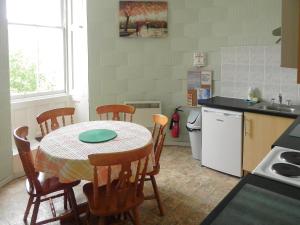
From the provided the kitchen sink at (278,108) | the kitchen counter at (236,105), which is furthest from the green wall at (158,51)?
the kitchen sink at (278,108)

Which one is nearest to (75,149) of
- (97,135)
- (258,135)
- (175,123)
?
(97,135)

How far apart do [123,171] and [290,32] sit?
133 centimetres

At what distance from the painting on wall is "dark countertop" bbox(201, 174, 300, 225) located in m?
3.32

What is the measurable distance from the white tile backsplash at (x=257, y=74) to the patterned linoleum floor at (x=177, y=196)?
1131mm

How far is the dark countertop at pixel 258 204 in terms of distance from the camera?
107 centimetres

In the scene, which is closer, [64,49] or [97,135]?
[97,135]

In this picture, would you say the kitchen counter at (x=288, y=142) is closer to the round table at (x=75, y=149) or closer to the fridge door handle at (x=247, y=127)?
the round table at (x=75, y=149)

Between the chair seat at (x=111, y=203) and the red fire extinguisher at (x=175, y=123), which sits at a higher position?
the red fire extinguisher at (x=175, y=123)

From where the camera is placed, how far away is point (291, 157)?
1599mm

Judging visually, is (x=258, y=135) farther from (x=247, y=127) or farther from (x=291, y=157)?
(x=291, y=157)

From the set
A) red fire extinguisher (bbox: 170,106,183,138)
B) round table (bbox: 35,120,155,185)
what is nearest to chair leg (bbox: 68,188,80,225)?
round table (bbox: 35,120,155,185)

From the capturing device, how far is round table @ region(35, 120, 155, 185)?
A: 2.07 meters

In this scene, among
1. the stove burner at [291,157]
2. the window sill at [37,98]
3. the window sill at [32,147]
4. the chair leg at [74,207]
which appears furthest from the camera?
the window sill at [37,98]

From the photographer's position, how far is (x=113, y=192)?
217cm
